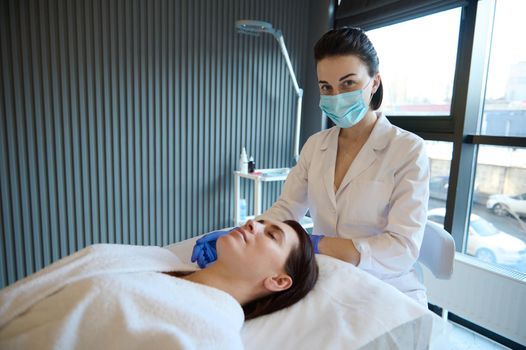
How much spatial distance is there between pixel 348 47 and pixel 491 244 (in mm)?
1655

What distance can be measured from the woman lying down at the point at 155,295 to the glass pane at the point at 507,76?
1492 mm

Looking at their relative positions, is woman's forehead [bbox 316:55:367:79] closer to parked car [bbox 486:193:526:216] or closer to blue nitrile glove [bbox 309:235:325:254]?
blue nitrile glove [bbox 309:235:325:254]

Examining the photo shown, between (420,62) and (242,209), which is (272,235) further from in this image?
(420,62)

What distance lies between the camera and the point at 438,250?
1123 mm

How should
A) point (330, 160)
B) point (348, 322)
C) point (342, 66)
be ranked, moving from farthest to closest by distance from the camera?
point (330, 160) < point (342, 66) < point (348, 322)

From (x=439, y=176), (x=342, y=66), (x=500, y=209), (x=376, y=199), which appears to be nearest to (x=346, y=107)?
(x=342, y=66)

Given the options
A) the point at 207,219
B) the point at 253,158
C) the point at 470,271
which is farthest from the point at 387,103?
the point at 207,219

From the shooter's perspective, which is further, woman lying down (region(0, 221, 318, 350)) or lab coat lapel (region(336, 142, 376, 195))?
lab coat lapel (region(336, 142, 376, 195))

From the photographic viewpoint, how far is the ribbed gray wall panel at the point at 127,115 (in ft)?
5.75

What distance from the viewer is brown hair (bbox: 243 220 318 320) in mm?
933

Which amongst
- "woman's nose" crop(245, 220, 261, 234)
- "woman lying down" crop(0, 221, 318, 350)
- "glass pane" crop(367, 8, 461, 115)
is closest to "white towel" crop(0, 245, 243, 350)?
"woman lying down" crop(0, 221, 318, 350)

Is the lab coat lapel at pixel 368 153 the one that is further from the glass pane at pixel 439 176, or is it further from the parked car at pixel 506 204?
the parked car at pixel 506 204

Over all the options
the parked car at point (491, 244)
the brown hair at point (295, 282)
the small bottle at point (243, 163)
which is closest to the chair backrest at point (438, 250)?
the brown hair at point (295, 282)

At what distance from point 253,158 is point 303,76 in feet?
2.64
